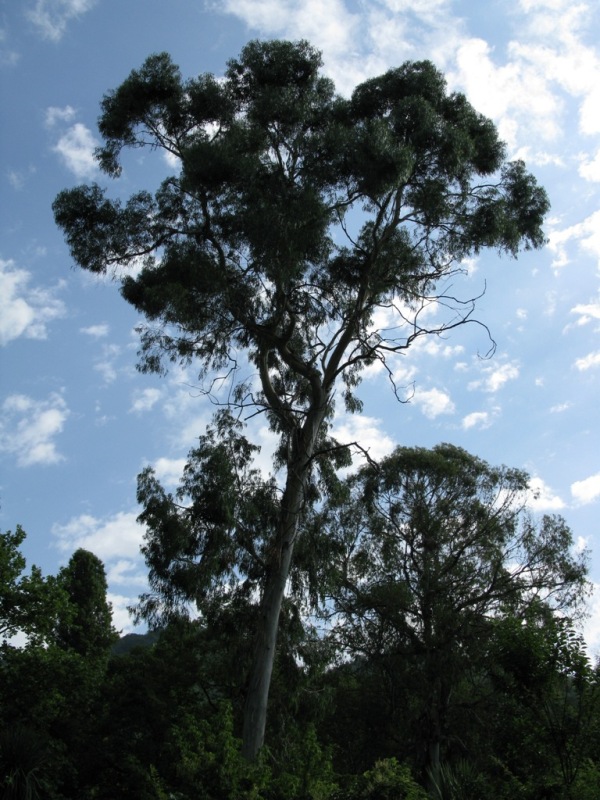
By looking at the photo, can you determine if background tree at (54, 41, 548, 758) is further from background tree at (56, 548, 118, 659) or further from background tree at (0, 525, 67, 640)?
background tree at (56, 548, 118, 659)

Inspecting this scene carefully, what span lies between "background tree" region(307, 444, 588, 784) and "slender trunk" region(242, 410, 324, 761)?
754 cm

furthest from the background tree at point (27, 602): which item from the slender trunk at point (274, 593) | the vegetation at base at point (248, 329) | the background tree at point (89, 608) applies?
the background tree at point (89, 608)

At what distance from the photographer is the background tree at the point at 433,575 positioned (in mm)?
19625

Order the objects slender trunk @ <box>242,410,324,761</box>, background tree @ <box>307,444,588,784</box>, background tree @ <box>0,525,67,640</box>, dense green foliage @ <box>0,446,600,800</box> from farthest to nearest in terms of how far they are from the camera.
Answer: background tree @ <box>307,444,588,784</box>, background tree @ <box>0,525,67,640</box>, slender trunk @ <box>242,410,324,761</box>, dense green foliage @ <box>0,446,600,800</box>

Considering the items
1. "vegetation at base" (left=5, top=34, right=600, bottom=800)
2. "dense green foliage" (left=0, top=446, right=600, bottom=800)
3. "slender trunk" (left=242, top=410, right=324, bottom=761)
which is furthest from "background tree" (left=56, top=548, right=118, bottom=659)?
"slender trunk" (left=242, top=410, right=324, bottom=761)

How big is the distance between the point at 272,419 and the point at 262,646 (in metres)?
4.39

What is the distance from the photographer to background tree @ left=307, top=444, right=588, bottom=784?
19.6 m

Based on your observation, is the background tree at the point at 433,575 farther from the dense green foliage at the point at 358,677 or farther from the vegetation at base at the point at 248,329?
the vegetation at base at the point at 248,329

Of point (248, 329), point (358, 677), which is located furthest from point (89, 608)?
point (248, 329)

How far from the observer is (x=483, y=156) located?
14219 millimetres

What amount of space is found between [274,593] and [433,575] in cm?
1114

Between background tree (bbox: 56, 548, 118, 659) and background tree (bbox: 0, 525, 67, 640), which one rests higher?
background tree (bbox: 56, 548, 118, 659)

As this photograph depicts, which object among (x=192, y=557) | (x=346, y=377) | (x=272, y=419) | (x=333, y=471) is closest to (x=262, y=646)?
(x=192, y=557)

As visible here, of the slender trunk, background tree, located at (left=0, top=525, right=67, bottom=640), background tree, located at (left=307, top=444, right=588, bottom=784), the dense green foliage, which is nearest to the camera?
the dense green foliage
